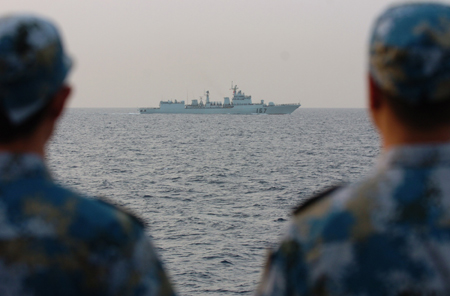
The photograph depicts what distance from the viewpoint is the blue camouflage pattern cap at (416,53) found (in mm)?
1222

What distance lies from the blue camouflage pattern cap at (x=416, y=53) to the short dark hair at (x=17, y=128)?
93cm

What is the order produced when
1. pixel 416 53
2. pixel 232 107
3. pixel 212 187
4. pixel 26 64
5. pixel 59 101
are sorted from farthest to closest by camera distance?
pixel 232 107 → pixel 212 187 → pixel 59 101 → pixel 26 64 → pixel 416 53

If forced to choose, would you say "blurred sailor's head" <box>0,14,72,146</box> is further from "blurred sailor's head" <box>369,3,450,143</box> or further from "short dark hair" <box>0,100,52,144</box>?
"blurred sailor's head" <box>369,3,450,143</box>

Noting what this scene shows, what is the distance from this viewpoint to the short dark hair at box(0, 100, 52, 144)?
1401 millimetres

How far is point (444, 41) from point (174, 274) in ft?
44.8

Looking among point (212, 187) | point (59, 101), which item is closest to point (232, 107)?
point (212, 187)

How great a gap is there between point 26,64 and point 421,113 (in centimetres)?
103

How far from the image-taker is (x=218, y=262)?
14930 millimetres

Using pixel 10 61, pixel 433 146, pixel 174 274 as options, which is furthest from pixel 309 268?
pixel 174 274

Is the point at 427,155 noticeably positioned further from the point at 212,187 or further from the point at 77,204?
the point at 212,187

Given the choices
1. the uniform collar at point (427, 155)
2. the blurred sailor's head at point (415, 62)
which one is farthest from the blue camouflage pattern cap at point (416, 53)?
the uniform collar at point (427, 155)

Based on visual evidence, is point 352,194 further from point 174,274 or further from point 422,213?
point 174,274

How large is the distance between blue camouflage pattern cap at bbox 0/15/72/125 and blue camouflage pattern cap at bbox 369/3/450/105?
0.87 meters

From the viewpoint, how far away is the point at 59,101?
4.85 ft
